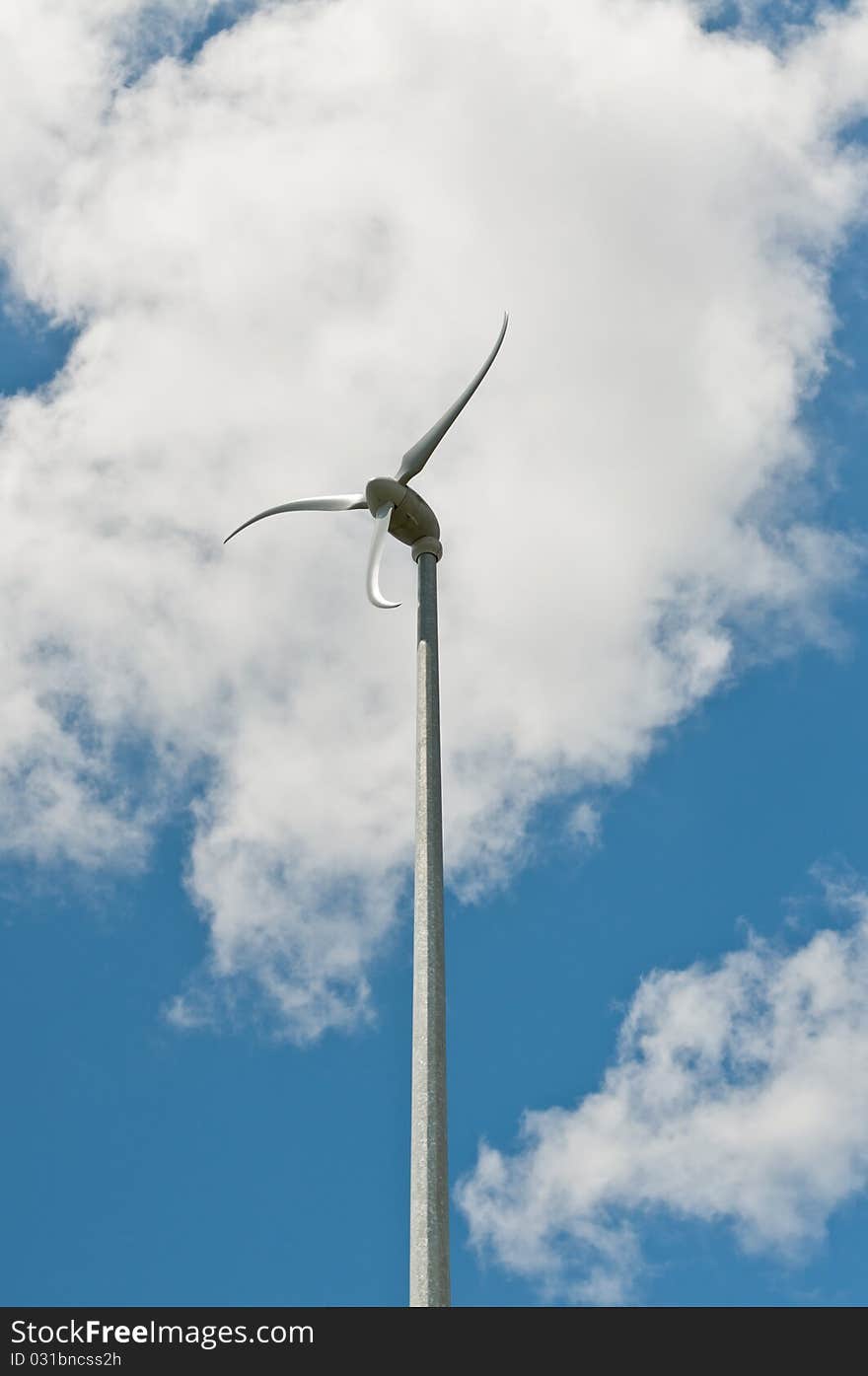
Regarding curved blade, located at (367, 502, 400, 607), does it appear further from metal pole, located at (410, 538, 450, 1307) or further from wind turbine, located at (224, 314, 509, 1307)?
metal pole, located at (410, 538, 450, 1307)

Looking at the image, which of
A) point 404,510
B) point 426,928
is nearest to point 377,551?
point 404,510

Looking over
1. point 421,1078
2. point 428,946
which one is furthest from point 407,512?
point 421,1078

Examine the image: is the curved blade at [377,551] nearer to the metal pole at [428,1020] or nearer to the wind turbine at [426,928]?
the wind turbine at [426,928]

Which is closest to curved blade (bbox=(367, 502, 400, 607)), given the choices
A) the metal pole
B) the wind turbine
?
the wind turbine

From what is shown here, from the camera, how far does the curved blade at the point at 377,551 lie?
28641mm

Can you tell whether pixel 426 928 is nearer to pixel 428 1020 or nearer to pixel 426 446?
pixel 428 1020

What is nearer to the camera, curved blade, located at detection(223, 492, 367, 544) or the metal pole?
the metal pole

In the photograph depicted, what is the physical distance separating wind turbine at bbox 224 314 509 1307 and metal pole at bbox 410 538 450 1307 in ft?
0.04

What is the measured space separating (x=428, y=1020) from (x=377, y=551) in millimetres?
12594

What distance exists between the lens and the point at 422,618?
79.9 feet

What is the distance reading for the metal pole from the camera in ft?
55.8
